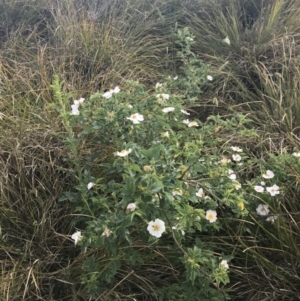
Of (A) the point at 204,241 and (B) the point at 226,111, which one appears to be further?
(B) the point at 226,111

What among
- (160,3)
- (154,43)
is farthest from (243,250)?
(160,3)

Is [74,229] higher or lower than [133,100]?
lower

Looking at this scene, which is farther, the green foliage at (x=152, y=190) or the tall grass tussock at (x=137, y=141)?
the tall grass tussock at (x=137, y=141)

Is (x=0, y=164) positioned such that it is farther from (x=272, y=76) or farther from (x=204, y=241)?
(x=272, y=76)

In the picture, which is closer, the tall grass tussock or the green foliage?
the green foliage

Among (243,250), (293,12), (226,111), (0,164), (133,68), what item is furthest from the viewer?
(293,12)

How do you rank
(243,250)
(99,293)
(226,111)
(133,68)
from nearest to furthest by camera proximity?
(99,293) < (243,250) < (226,111) < (133,68)

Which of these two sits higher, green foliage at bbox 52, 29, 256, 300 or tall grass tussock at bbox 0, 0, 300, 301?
green foliage at bbox 52, 29, 256, 300

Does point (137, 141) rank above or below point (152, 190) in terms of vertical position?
below

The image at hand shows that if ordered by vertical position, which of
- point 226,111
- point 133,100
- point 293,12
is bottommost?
point 226,111

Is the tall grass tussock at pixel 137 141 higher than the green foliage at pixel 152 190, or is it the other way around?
the green foliage at pixel 152 190

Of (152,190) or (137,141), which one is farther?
(137,141)

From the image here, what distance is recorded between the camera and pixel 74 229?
1.83 meters

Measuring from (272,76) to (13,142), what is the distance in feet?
4.80
